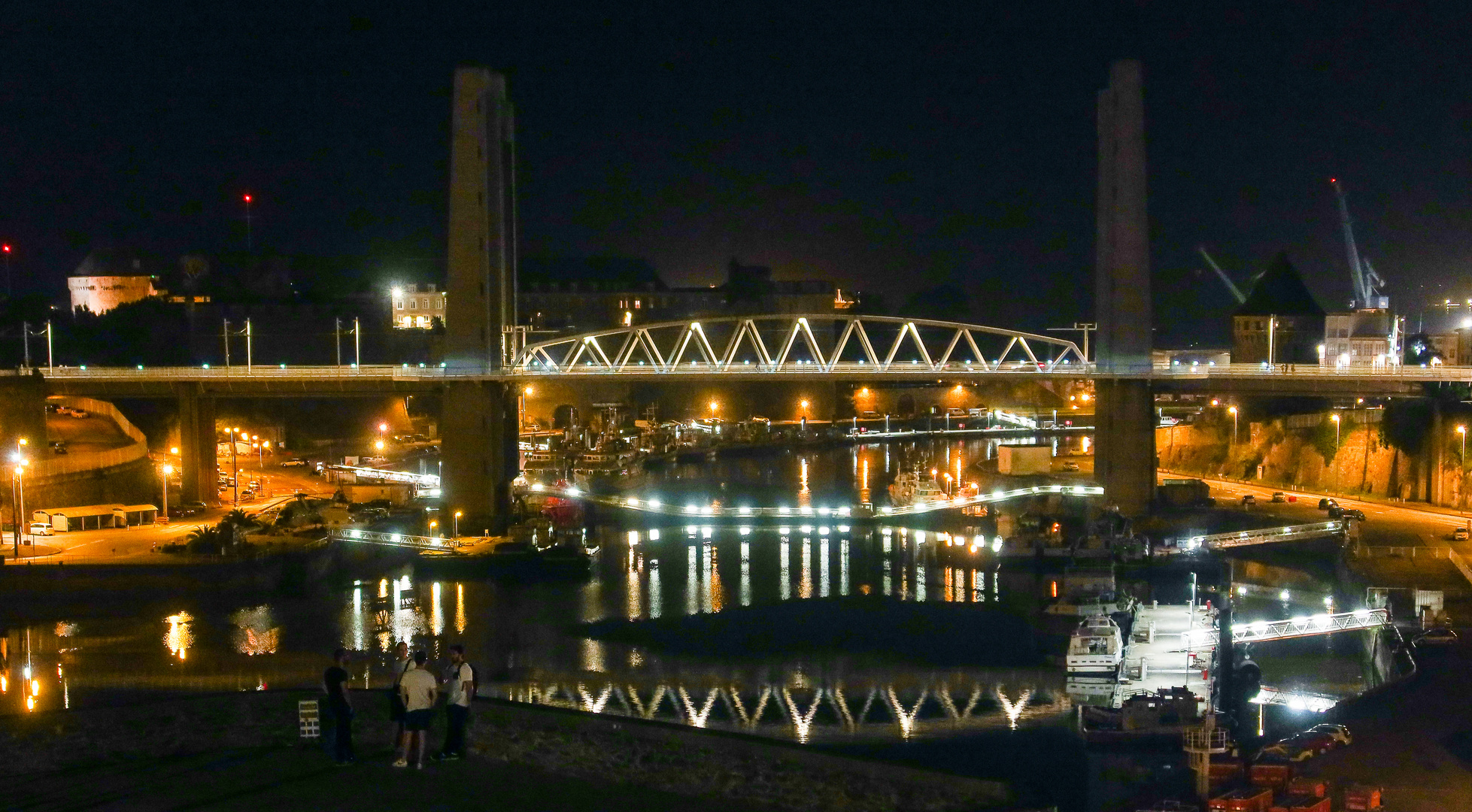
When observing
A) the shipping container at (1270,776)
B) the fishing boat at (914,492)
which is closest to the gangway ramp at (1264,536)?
the fishing boat at (914,492)

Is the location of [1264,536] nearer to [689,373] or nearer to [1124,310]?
[1124,310]

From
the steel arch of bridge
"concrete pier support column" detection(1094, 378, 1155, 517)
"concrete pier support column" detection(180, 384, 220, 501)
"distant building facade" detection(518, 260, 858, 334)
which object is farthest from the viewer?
"distant building facade" detection(518, 260, 858, 334)

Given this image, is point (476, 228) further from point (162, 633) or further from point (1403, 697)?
point (1403, 697)

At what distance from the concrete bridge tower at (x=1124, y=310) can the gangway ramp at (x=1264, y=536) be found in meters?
3.06

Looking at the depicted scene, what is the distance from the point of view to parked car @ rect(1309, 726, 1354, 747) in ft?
45.8

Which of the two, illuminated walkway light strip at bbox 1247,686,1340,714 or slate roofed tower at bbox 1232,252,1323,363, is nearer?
illuminated walkway light strip at bbox 1247,686,1340,714

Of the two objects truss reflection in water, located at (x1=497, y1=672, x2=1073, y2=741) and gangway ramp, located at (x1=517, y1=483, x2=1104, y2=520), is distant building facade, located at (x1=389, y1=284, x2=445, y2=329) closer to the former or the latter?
gangway ramp, located at (x1=517, y1=483, x2=1104, y2=520)

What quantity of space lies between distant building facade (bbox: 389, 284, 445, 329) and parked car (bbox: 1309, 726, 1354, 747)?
50.3 metres

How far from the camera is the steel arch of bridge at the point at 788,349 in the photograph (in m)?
35.5

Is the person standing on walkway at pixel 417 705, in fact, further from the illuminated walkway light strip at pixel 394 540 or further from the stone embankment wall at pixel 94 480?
the stone embankment wall at pixel 94 480

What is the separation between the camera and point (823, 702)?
1733 centimetres

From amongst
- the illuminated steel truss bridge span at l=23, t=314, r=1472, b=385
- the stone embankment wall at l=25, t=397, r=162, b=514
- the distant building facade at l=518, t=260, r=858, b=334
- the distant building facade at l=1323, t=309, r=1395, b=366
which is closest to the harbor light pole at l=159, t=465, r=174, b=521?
the stone embankment wall at l=25, t=397, r=162, b=514

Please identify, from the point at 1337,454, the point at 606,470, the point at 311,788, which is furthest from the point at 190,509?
the point at 1337,454

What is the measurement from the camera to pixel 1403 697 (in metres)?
15.7
